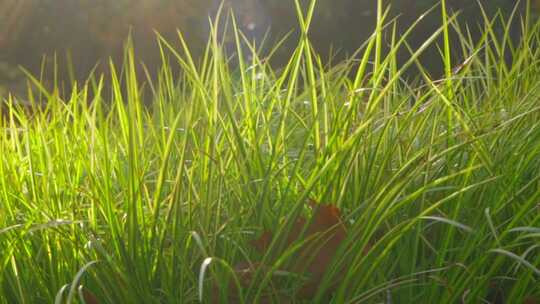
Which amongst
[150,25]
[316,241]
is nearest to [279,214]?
[316,241]

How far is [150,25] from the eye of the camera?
6.03 meters

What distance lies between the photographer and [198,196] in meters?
1.56

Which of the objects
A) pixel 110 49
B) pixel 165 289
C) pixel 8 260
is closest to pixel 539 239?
pixel 165 289

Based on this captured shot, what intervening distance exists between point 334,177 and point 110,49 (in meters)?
4.82

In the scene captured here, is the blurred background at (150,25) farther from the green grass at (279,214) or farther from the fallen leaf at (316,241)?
the fallen leaf at (316,241)

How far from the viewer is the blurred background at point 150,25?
5887 millimetres

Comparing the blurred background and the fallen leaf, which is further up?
the fallen leaf

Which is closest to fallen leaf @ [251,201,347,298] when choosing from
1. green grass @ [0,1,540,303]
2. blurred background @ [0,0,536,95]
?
green grass @ [0,1,540,303]

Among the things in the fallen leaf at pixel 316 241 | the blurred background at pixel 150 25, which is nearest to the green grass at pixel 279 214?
the fallen leaf at pixel 316 241

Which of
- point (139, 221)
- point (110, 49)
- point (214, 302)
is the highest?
point (139, 221)

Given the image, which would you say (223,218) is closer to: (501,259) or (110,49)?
(501,259)

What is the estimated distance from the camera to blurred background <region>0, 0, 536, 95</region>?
589 centimetres

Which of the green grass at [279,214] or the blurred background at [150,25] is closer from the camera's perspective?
the green grass at [279,214]

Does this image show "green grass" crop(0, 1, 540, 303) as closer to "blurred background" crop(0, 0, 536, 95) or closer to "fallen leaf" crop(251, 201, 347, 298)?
"fallen leaf" crop(251, 201, 347, 298)
